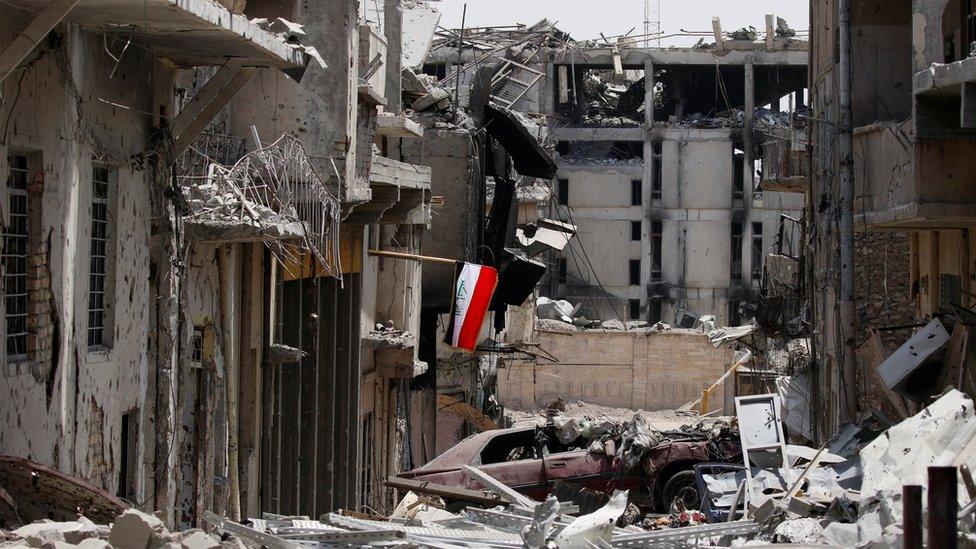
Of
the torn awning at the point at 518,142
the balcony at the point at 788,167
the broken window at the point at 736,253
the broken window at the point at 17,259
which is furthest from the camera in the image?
the broken window at the point at 736,253

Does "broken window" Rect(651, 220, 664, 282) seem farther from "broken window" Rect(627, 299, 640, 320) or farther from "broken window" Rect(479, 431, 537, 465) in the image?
"broken window" Rect(479, 431, 537, 465)

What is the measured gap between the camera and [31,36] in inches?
316

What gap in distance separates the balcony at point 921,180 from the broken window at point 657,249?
40742 mm

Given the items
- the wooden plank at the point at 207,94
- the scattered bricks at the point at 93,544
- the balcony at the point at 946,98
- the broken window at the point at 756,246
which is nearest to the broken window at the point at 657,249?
the broken window at the point at 756,246

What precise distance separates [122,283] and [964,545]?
21.1ft

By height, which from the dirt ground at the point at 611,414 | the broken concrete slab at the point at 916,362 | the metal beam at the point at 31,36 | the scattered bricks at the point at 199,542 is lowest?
the dirt ground at the point at 611,414

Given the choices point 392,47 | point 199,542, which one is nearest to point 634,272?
point 392,47

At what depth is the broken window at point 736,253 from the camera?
188 feet

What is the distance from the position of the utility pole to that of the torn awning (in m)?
11.1

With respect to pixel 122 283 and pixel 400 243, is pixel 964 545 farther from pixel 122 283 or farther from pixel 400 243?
pixel 400 243

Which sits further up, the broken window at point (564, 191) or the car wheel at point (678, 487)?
the broken window at point (564, 191)

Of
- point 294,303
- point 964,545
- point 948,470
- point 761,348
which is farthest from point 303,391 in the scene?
point 761,348

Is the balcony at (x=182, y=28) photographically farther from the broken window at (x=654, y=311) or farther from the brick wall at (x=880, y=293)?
the broken window at (x=654, y=311)

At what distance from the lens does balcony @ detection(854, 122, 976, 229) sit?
14445 mm
